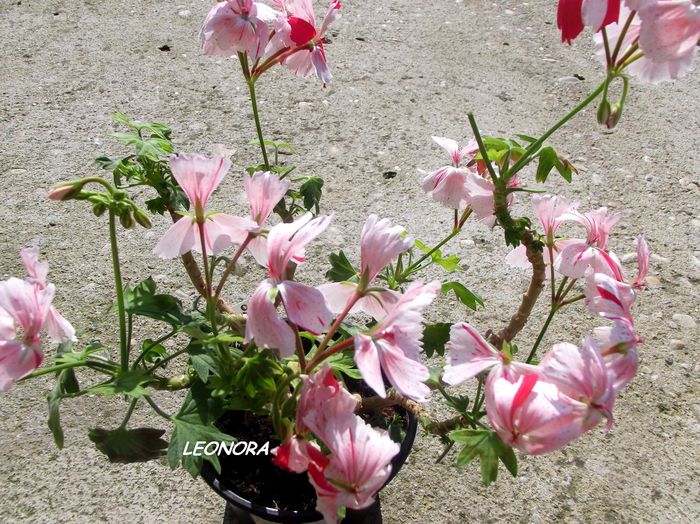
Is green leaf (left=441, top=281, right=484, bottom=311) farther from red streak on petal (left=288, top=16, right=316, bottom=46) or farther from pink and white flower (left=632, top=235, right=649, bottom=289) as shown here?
red streak on petal (left=288, top=16, right=316, bottom=46)

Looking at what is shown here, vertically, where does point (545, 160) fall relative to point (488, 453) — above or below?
above

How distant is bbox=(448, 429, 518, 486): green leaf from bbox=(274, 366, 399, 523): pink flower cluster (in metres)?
0.10

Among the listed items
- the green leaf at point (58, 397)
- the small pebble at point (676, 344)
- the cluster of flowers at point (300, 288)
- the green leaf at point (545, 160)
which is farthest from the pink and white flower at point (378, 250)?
the small pebble at point (676, 344)

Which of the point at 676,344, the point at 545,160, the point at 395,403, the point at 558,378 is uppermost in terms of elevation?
the point at 545,160

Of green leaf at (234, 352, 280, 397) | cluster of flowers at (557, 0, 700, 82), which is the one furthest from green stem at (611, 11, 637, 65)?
green leaf at (234, 352, 280, 397)

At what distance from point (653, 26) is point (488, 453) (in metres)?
0.42

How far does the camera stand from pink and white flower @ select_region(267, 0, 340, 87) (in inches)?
33.3

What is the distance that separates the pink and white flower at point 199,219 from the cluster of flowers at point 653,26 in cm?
36

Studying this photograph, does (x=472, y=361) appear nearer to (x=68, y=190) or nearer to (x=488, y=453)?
(x=488, y=453)

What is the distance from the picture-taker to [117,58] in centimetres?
238

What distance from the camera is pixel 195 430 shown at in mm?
797

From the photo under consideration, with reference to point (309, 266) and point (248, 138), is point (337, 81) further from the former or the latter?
point (309, 266)

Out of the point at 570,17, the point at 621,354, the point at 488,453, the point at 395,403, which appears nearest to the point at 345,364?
the point at 395,403

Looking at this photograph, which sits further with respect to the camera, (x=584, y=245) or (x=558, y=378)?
(x=584, y=245)
